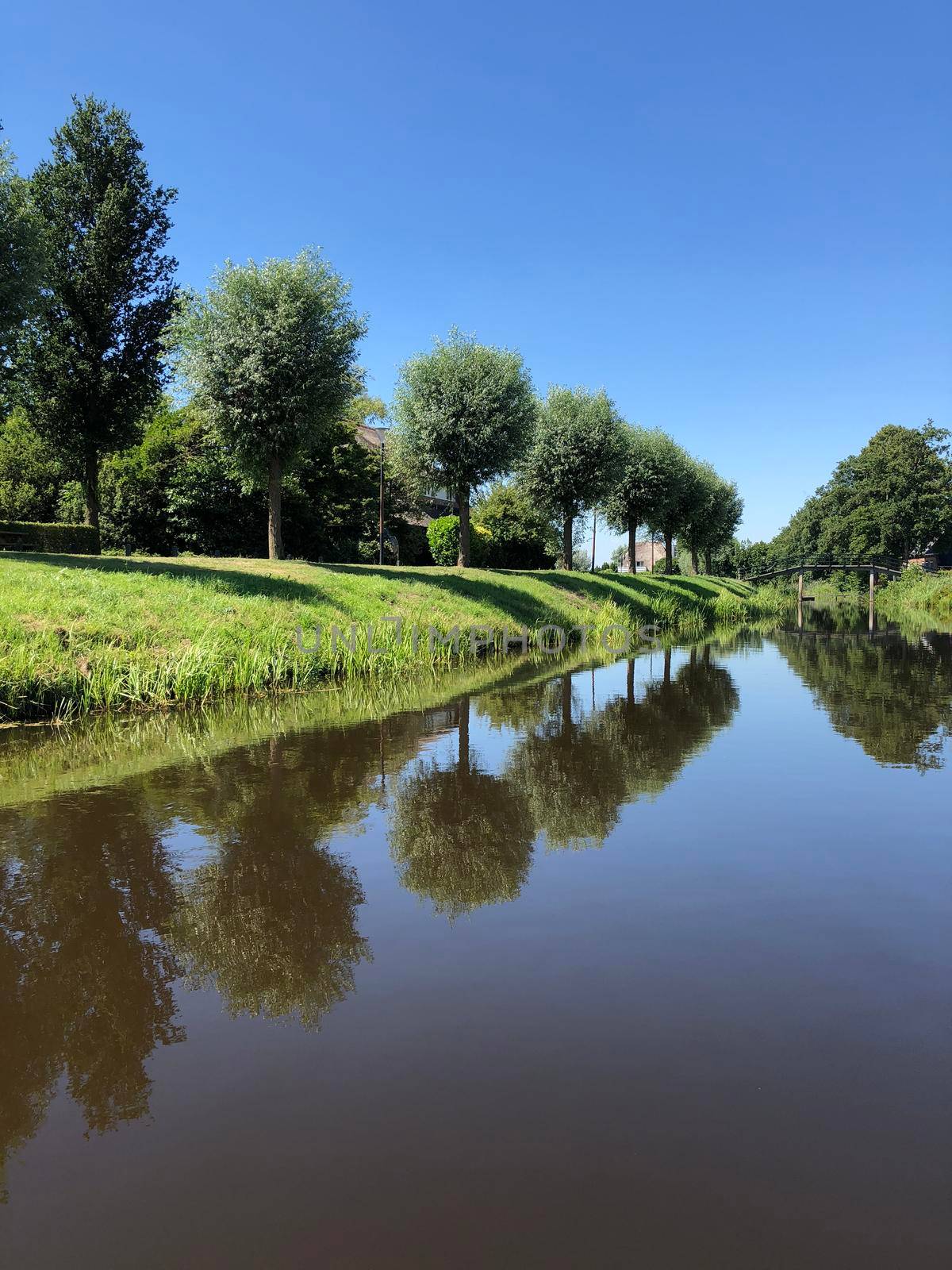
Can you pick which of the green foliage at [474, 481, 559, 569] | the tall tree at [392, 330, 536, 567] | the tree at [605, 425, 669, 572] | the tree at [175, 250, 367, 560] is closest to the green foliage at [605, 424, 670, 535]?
the tree at [605, 425, 669, 572]

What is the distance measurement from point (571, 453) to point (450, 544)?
7.99 meters

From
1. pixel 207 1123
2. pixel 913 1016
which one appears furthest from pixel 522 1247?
pixel 913 1016

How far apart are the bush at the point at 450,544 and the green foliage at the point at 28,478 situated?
19869 millimetres

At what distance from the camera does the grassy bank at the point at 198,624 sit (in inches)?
466

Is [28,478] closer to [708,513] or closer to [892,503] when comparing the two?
[708,513]

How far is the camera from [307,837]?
20.2ft

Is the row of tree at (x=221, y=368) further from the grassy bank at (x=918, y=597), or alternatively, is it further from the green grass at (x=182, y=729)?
the grassy bank at (x=918, y=597)

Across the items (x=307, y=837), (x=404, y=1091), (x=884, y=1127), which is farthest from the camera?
(x=307, y=837)

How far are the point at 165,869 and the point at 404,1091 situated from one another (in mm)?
2938

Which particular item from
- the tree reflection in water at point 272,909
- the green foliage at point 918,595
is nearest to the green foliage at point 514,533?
the green foliage at point 918,595

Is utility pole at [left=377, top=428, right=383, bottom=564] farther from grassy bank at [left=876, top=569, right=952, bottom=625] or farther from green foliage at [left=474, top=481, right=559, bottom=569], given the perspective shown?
grassy bank at [left=876, top=569, right=952, bottom=625]

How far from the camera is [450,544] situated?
143ft

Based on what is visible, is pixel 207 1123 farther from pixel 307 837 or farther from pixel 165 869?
pixel 307 837

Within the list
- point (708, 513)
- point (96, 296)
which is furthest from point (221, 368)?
point (708, 513)
